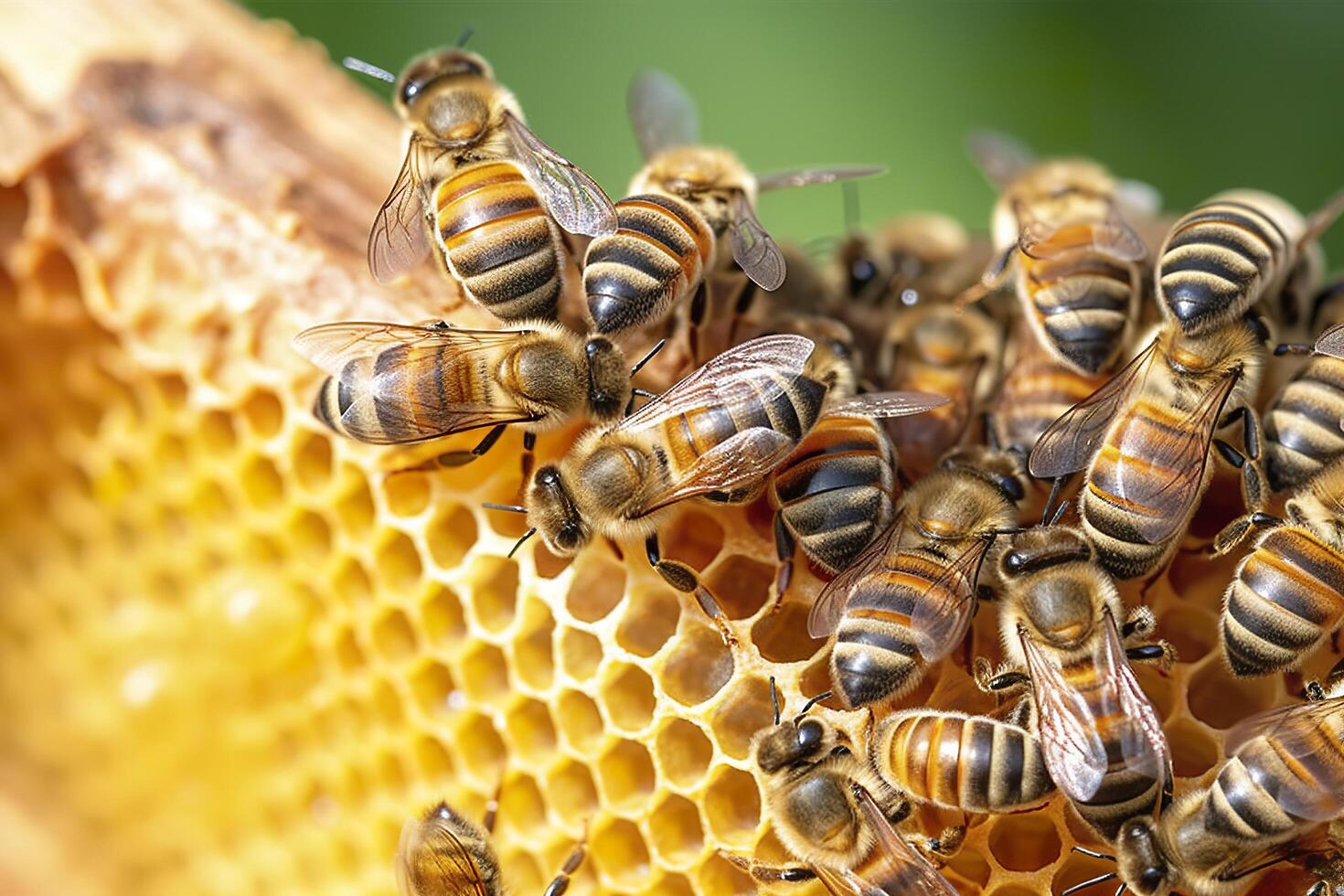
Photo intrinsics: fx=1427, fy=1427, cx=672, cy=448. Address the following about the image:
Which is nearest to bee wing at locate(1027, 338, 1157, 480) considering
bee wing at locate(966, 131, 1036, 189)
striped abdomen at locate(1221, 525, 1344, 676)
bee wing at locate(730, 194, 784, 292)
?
striped abdomen at locate(1221, 525, 1344, 676)

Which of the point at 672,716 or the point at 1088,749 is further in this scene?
the point at 672,716

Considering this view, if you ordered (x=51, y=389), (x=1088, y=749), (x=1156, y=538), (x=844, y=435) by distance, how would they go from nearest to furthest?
(x=1088, y=749), (x=1156, y=538), (x=844, y=435), (x=51, y=389)

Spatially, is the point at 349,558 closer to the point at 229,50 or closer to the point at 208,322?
the point at 208,322

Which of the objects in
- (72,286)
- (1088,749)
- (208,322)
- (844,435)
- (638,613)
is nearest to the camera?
(1088,749)

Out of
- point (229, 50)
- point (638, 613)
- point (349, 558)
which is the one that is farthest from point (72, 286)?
point (638, 613)

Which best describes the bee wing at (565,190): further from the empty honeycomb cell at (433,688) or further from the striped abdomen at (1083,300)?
the empty honeycomb cell at (433,688)

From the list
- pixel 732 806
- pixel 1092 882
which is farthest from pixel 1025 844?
pixel 732 806

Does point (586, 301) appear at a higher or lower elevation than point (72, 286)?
higher

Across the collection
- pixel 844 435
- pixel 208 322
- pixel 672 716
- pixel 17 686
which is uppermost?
pixel 844 435

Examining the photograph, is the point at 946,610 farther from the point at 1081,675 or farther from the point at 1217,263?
the point at 1217,263
